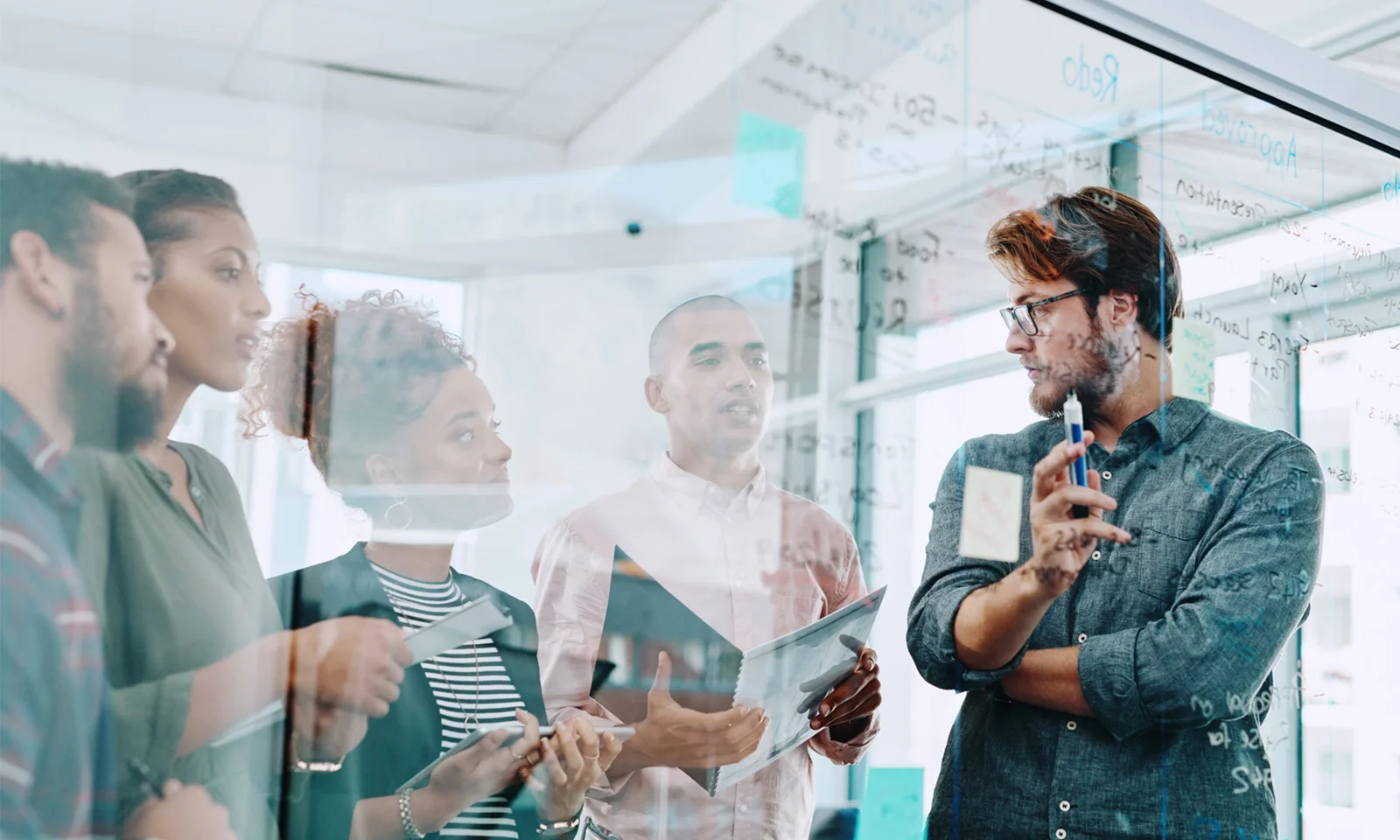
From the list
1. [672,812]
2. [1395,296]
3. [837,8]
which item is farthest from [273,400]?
[1395,296]

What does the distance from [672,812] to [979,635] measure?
0.43 m

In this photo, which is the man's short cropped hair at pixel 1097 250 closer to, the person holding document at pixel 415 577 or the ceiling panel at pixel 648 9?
the ceiling panel at pixel 648 9

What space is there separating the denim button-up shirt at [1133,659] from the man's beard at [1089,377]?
0.03 metres

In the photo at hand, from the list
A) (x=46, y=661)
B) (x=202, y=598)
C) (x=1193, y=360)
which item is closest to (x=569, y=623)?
(x=202, y=598)

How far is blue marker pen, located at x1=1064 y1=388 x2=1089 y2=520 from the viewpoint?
53.7 inches

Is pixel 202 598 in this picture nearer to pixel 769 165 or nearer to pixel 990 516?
pixel 769 165

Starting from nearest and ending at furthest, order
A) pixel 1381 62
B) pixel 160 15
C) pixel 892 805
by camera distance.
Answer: pixel 160 15 → pixel 892 805 → pixel 1381 62

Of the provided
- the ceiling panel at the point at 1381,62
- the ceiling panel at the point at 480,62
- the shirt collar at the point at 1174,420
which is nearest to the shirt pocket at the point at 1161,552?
the shirt collar at the point at 1174,420

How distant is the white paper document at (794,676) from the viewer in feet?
3.59

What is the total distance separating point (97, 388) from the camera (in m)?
0.87

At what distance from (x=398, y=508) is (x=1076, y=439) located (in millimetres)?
835

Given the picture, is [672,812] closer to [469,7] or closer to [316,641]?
[316,641]

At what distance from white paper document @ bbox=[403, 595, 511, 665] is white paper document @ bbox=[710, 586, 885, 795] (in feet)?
0.82

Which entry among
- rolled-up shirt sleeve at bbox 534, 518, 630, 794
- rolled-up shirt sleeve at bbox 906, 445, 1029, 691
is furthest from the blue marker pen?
rolled-up shirt sleeve at bbox 534, 518, 630, 794
